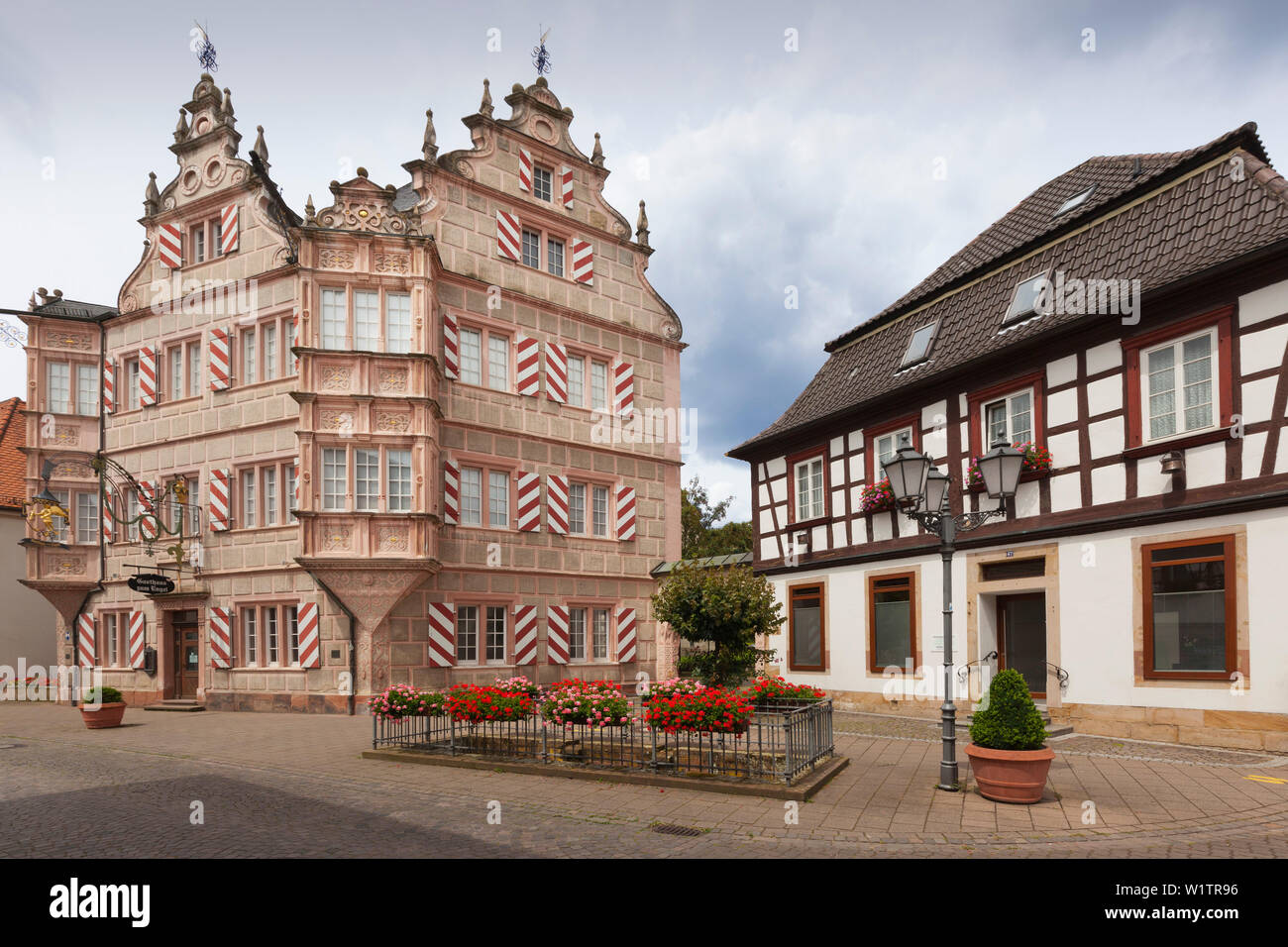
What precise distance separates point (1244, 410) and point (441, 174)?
1831 centimetres

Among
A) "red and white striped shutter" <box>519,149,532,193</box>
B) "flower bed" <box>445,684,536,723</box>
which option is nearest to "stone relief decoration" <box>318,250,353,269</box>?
"red and white striped shutter" <box>519,149,532,193</box>

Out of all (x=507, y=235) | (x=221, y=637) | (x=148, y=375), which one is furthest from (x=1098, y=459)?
(x=148, y=375)

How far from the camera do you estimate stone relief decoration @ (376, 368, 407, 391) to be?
20484 mm

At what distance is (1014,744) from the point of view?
909cm

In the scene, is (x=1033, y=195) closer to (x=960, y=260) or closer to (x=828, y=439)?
(x=960, y=260)

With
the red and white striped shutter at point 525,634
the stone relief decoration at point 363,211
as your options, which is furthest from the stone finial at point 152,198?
the red and white striped shutter at point 525,634

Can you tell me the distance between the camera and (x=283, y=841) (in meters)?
7.90

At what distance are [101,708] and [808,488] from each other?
15914mm

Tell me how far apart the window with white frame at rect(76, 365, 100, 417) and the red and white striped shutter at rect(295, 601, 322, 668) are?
33.2 ft

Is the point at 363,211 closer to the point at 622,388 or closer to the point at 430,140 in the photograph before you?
the point at 430,140

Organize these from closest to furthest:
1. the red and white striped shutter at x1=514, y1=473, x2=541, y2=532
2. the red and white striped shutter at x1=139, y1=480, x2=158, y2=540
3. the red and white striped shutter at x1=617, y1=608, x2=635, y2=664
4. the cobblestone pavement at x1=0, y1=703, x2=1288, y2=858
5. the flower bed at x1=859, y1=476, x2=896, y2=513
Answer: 1. the cobblestone pavement at x1=0, y1=703, x2=1288, y2=858
2. the flower bed at x1=859, y1=476, x2=896, y2=513
3. the red and white striped shutter at x1=139, y1=480, x2=158, y2=540
4. the red and white striped shutter at x1=514, y1=473, x2=541, y2=532
5. the red and white striped shutter at x1=617, y1=608, x2=635, y2=664

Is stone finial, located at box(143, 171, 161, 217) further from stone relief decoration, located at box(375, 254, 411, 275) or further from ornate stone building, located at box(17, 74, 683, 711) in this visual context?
stone relief decoration, located at box(375, 254, 411, 275)

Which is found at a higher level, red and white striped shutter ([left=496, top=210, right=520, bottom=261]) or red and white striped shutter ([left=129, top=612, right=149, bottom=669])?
red and white striped shutter ([left=496, top=210, right=520, bottom=261])

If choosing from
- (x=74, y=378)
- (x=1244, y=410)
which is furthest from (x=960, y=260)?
(x=74, y=378)
